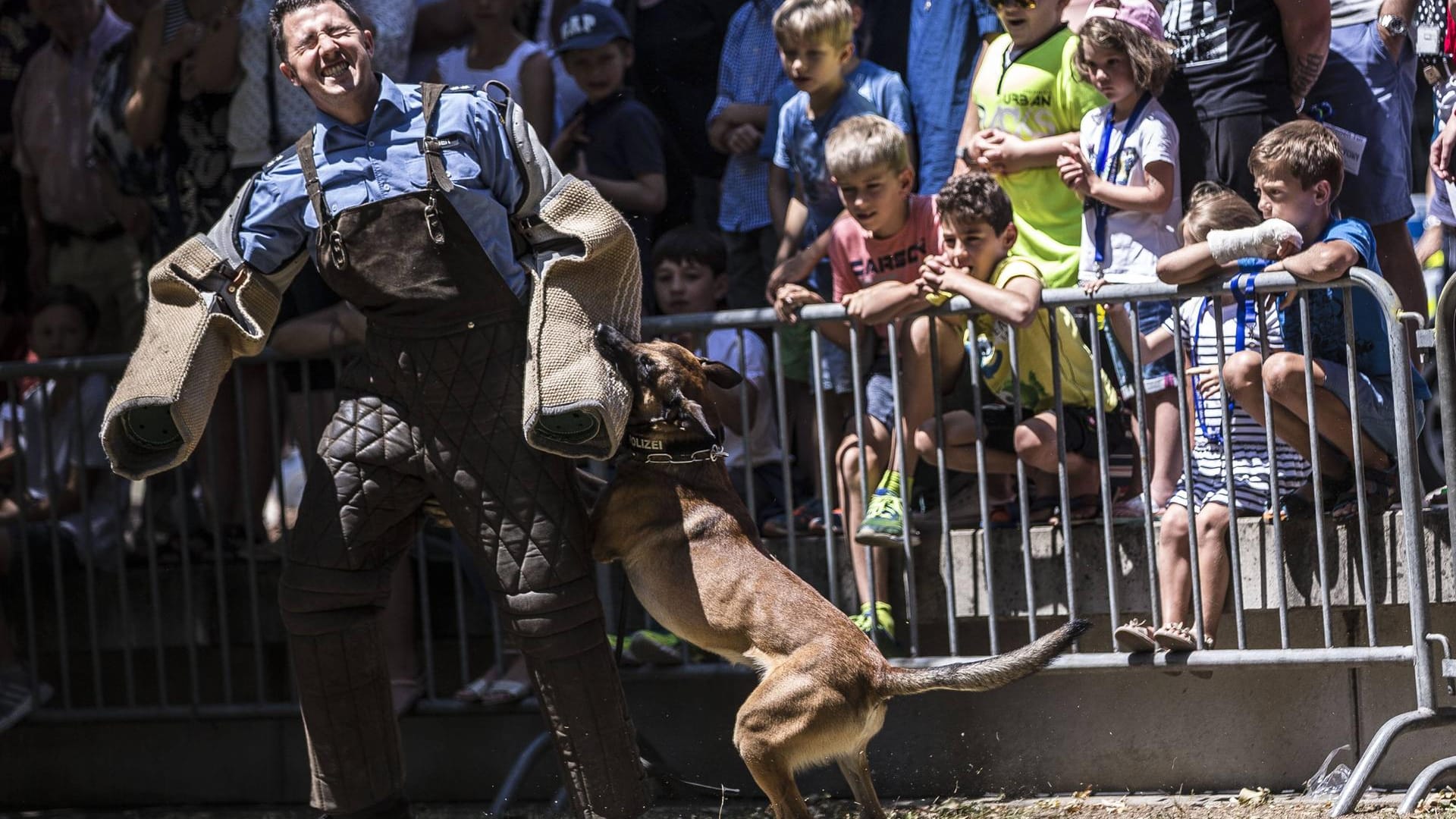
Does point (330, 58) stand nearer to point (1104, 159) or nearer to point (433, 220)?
point (433, 220)

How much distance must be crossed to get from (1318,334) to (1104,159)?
39.0 inches

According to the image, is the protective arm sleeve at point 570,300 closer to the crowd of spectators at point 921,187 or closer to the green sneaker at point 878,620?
the crowd of spectators at point 921,187

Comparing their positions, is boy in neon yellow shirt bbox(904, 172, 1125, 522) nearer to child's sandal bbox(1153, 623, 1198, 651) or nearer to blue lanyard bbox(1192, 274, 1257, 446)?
blue lanyard bbox(1192, 274, 1257, 446)

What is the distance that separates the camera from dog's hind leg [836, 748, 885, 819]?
4668mm

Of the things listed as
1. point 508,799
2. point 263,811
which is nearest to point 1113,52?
point 508,799

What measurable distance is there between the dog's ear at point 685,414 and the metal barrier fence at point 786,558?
0.80 metres

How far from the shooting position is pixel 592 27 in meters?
6.73

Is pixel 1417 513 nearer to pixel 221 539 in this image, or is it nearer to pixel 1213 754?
pixel 1213 754

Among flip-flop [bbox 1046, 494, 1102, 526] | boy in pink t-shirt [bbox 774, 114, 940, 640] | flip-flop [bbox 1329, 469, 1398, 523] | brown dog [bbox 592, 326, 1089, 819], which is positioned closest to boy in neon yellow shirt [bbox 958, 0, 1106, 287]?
boy in pink t-shirt [bbox 774, 114, 940, 640]

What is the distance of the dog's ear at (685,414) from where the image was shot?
4.66 metres

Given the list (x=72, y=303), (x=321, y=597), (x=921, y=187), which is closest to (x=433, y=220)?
(x=321, y=597)

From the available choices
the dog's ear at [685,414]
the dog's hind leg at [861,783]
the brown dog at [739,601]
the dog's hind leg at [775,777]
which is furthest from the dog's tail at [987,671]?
the dog's ear at [685,414]

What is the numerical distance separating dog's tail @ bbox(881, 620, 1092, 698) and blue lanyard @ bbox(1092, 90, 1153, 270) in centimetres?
168

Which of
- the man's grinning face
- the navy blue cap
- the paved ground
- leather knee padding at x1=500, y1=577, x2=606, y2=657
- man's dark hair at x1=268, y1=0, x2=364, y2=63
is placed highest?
the navy blue cap
